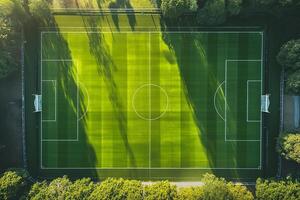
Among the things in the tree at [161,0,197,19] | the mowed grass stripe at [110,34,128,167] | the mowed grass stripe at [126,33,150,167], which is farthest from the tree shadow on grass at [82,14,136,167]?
the tree at [161,0,197,19]

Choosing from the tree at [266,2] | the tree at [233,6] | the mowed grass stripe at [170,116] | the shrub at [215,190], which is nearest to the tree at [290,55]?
the tree at [266,2]

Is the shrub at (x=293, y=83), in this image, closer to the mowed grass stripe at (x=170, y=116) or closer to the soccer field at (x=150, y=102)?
the soccer field at (x=150, y=102)

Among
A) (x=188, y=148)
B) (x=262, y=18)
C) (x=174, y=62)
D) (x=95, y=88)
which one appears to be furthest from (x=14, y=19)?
(x=262, y=18)

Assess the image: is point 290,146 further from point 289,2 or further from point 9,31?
point 9,31

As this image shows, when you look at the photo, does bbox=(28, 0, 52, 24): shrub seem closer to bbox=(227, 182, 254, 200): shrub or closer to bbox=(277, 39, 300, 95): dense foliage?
bbox=(277, 39, 300, 95): dense foliage

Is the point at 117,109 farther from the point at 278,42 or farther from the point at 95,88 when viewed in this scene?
the point at 278,42

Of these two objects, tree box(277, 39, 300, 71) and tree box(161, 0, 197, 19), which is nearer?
tree box(277, 39, 300, 71)
